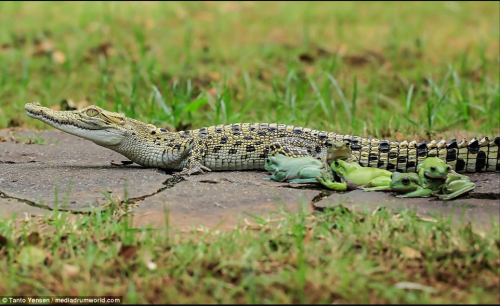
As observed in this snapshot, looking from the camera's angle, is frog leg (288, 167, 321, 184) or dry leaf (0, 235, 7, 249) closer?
dry leaf (0, 235, 7, 249)

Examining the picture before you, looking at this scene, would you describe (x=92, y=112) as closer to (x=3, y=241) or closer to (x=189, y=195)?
(x=189, y=195)

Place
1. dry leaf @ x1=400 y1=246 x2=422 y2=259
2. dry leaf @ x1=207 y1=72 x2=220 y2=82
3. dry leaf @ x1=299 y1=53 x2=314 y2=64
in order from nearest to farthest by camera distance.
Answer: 1. dry leaf @ x1=400 y1=246 x2=422 y2=259
2. dry leaf @ x1=207 y1=72 x2=220 y2=82
3. dry leaf @ x1=299 y1=53 x2=314 y2=64

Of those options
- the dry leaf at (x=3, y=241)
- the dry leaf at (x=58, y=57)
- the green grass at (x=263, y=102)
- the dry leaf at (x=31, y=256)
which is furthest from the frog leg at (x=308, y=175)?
the dry leaf at (x=58, y=57)

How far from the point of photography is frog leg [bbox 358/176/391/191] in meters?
4.12

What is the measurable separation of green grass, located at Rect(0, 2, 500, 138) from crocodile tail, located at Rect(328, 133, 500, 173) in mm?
1427

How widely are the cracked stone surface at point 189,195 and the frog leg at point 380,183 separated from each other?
0.05 meters

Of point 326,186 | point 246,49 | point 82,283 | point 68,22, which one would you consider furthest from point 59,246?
point 68,22

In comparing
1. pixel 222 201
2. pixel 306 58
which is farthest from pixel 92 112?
pixel 306 58

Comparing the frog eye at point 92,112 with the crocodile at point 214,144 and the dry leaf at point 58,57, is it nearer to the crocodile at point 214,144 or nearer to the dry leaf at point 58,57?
the crocodile at point 214,144

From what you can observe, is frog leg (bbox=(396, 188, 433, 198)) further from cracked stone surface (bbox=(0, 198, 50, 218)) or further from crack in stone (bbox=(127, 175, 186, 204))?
cracked stone surface (bbox=(0, 198, 50, 218))

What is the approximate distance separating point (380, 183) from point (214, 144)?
165 cm

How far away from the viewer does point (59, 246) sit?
3514 mm

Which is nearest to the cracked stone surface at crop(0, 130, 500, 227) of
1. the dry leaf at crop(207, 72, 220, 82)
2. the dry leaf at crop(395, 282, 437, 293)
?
the dry leaf at crop(395, 282, 437, 293)

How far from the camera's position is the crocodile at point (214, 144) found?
5062 mm
